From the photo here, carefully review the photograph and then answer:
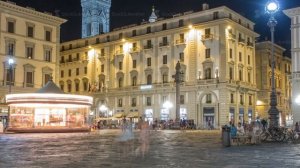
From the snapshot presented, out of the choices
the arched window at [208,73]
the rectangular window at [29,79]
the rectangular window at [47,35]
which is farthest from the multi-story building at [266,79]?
the rectangular window at [29,79]

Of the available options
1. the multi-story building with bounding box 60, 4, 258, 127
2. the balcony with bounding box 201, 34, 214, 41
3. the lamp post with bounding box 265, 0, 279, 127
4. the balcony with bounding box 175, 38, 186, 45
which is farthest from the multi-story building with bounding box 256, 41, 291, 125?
the lamp post with bounding box 265, 0, 279, 127

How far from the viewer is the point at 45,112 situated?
138 ft

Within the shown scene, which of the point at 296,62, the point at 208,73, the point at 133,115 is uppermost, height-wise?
the point at 296,62

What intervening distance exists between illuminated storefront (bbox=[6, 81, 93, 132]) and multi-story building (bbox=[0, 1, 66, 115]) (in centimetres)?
977

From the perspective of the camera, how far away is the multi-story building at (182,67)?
59.6 meters

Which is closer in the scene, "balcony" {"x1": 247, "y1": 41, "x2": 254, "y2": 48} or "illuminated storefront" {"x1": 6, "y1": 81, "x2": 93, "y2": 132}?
"illuminated storefront" {"x1": 6, "y1": 81, "x2": 93, "y2": 132}

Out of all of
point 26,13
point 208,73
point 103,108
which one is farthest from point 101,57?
point 208,73

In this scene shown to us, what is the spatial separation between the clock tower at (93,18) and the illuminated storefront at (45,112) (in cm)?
7002

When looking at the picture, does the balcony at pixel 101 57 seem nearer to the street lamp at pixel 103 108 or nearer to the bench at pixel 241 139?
the street lamp at pixel 103 108

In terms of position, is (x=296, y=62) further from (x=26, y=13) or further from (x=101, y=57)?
(x=101, y=57)

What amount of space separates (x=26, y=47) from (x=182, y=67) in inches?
849

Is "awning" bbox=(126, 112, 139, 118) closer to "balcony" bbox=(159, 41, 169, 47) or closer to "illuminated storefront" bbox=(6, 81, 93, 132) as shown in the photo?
"balcony" bbox=(159, 41, 169, 47)

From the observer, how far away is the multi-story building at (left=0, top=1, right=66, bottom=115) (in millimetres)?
53594

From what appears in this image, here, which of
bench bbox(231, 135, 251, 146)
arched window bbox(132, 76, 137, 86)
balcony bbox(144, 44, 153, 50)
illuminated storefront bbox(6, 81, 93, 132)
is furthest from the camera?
arched window bbox(132, 76, 137, 86)
